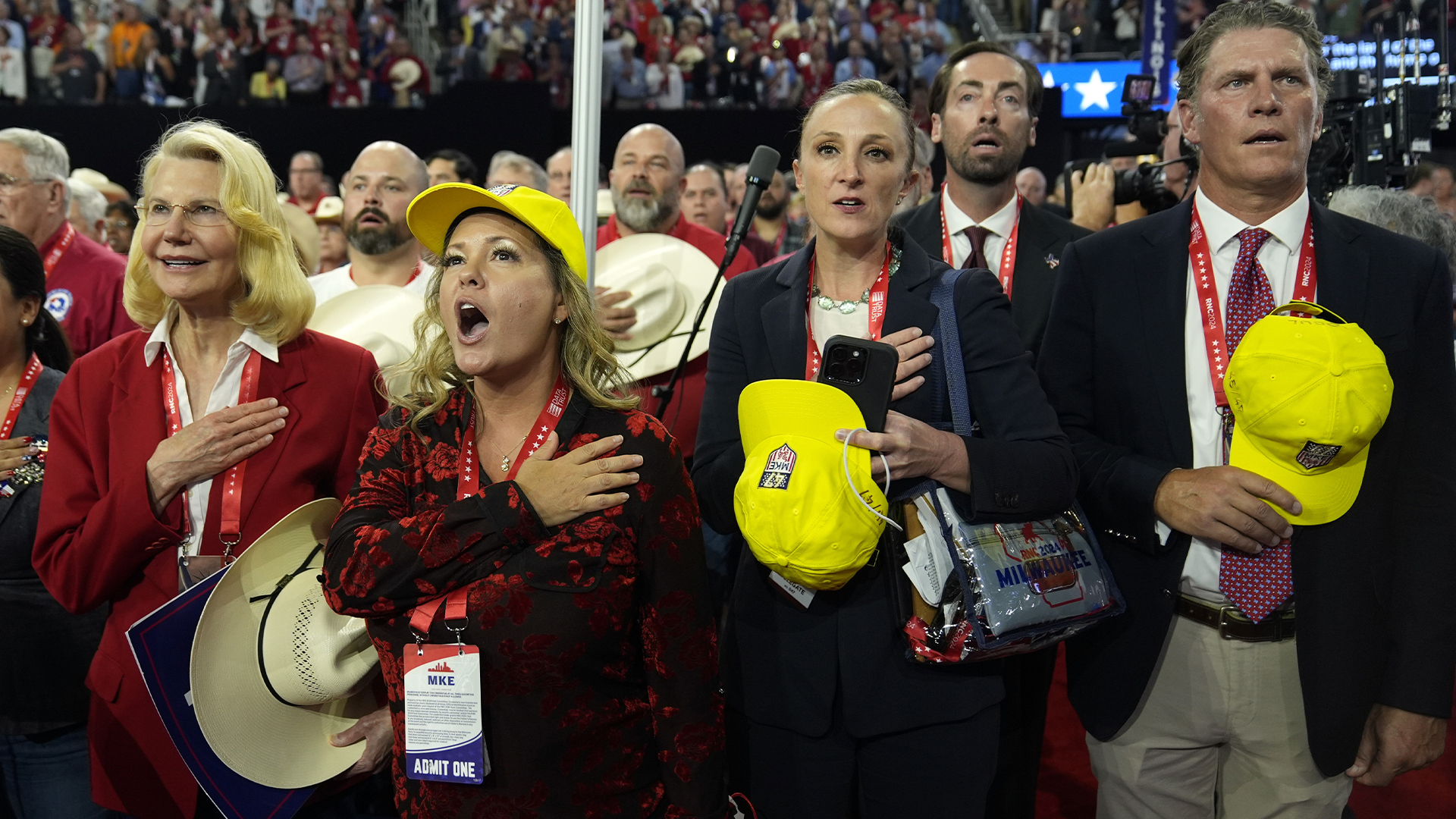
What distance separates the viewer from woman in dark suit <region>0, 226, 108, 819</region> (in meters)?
2.25

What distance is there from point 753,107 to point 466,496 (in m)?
11.1

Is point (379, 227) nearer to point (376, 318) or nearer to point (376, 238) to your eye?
point (376, 238)

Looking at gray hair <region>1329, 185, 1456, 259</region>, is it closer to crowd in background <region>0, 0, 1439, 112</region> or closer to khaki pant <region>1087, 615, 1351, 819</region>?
khaki pant <region>1087, 615, 1351, 819</region>

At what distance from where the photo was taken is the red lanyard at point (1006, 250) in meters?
2.85

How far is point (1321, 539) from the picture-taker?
1.89 meters

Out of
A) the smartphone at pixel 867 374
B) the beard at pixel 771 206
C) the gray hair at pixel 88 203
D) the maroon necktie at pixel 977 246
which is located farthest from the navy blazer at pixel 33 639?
the beard at pixel 771 206

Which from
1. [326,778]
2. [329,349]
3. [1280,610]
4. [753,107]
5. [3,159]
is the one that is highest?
[753,107]

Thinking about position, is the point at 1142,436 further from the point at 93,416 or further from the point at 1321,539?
the point at 93,416

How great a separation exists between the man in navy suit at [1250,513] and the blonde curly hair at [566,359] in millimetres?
893

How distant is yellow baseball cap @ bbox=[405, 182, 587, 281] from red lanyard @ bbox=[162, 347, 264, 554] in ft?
1.84

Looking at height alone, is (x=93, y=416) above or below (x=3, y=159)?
below

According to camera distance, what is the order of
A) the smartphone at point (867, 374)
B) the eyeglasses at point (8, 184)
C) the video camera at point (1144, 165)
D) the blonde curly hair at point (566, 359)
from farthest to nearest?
the eyeglasses at point (8, 184) < the video camera at point (1144, 165) < the blonde curly hair at point (566, 359) < the smartphone at point (867, 374)

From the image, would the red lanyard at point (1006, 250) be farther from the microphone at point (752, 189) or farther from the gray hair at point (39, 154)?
the gray hair at point (39, 154)

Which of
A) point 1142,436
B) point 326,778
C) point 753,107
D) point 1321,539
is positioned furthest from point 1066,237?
point 753,107
